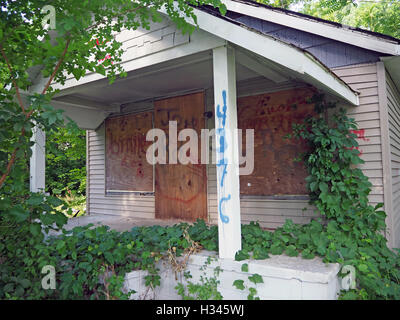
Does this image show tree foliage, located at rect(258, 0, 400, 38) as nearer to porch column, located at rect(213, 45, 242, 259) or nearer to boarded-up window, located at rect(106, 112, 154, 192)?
boarded-up window, located at rect(106, 112, 154, 192)

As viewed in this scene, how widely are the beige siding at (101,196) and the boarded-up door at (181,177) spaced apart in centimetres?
77

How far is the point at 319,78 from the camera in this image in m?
3.19

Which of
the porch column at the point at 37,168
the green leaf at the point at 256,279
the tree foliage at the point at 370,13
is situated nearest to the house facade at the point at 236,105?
the green leaf at the point at 256,279

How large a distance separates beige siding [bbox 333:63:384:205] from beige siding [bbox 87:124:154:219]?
4.48m

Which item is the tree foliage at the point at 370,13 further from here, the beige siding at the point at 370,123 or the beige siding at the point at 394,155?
the beige siding at the point at 370,123

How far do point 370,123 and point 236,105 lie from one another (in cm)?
196

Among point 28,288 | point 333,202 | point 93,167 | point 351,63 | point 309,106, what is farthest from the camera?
point 93,167

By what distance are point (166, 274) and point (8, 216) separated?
1680mm

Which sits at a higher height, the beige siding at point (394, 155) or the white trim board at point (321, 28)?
the white trim board at point (321, 28)

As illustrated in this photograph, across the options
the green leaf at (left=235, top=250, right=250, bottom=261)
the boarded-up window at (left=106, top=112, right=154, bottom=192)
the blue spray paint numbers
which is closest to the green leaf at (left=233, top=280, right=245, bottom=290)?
the green leaf at (left=235, top=250, right=250, bottom=261)

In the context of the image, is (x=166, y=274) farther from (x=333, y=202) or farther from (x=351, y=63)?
(x=351, y=63)

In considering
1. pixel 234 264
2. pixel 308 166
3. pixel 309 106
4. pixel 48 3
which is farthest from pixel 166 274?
pixel 309 106

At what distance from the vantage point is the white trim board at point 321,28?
12.9 feet

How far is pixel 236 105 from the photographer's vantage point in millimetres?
3793
